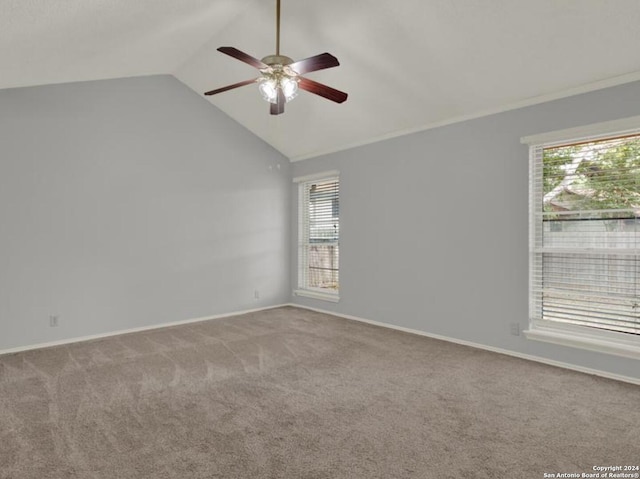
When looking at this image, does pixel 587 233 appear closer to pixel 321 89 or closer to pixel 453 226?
pixel 453 226

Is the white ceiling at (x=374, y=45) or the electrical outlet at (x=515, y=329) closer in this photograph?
the white ceiling at (x=374, y=45)

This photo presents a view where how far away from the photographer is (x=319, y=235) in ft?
20.1

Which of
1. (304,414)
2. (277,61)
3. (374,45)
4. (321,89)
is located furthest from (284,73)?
(304,414)

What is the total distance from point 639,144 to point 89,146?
214 inches

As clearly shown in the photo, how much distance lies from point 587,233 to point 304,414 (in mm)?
2875

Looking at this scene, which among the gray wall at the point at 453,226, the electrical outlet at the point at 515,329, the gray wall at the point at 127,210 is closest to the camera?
the gray wall at the point at 453,226

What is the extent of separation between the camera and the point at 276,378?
3.20m

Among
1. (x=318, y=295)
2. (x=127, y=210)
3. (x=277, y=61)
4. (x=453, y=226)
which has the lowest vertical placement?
(x=318, y=295)

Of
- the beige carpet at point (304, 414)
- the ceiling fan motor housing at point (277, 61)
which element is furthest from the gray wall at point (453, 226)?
the ceiling fan motor housing at point (277, 61)

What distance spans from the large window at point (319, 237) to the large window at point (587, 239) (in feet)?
9.01

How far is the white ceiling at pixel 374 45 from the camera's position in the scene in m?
2.79

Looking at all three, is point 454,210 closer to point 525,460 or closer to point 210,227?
point 525,460

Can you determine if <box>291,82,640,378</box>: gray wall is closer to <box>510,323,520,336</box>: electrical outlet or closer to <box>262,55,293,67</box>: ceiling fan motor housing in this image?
<box>510,323,520,336</box>: electrical outlet

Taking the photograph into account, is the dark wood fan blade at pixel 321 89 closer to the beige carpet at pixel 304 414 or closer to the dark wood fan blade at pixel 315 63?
the dark wood fan blade at pixel 315 63
